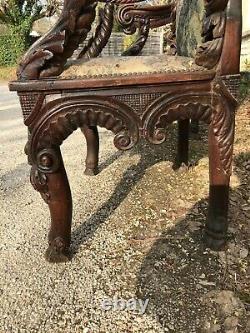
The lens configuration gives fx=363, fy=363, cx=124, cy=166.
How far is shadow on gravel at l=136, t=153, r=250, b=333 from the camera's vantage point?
3.56 ft

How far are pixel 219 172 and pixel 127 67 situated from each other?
0.48 meters

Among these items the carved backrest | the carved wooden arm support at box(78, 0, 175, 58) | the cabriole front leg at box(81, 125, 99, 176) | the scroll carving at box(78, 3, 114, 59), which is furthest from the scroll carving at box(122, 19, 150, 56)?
the carved backrest

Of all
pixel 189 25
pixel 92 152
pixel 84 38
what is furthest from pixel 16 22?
pixel 84 38

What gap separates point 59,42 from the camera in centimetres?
103

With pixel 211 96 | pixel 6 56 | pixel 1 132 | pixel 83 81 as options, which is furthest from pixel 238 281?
pixel 6 56

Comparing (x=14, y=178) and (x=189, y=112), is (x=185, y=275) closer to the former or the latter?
(x=189, y=112)

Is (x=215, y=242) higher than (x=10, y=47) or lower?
higher

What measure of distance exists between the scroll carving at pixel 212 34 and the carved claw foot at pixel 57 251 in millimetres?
769

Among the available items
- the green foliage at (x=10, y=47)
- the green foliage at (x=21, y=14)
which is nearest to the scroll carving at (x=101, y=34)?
the green foliage at (x=21, y=14)

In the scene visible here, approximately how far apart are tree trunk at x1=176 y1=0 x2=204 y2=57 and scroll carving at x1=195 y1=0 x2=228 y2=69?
24 cm

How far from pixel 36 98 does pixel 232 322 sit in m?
0.88

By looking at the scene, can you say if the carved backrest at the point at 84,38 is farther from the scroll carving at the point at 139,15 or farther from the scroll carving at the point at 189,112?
the scroll carving at the point at 139,15

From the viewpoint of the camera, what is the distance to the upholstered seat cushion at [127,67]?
1.11 m

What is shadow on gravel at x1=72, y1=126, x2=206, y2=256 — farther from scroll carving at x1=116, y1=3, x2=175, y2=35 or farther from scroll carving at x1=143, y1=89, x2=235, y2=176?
scroll carving at x1=116, y1=3, x2=175, y2=35
